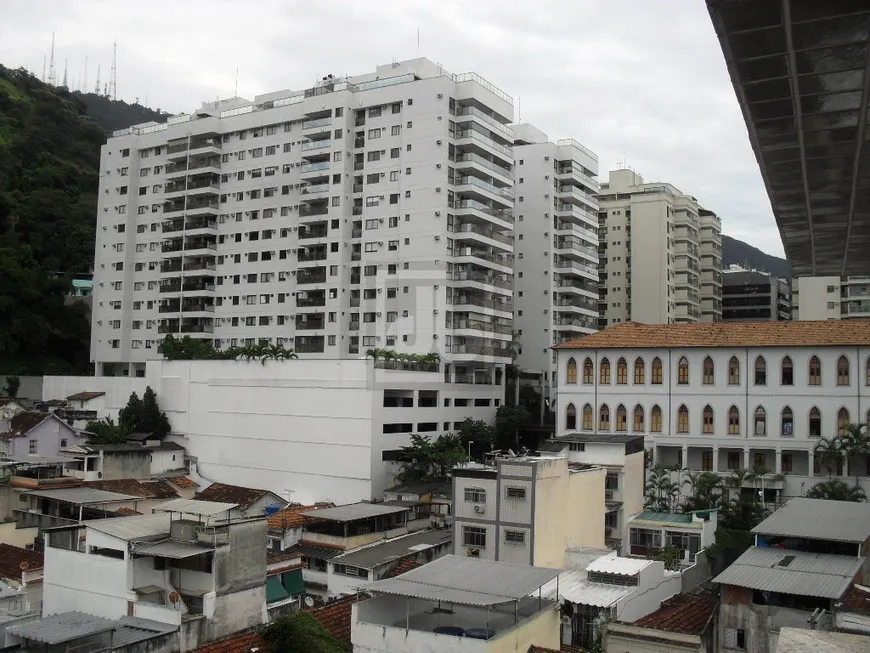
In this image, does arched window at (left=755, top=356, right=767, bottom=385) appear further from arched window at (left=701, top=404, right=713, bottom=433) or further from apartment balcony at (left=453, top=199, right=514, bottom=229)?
apartment balcony at (left=453, top=199, right=514, bottom=229)

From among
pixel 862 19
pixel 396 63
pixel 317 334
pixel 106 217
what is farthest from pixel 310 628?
pixel 106 217

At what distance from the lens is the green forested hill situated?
6962cm

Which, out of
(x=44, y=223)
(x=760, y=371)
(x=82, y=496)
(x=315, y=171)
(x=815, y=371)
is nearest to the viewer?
(x=82, y=496)

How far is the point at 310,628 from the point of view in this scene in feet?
62.6

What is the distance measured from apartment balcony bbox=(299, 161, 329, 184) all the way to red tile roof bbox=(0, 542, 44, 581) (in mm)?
38025

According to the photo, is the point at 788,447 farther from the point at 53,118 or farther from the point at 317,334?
the point at 53,118

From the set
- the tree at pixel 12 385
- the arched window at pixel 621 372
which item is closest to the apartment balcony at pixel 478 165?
the arched window at pixel 621 372

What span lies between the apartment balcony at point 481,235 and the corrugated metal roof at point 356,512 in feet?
85.0

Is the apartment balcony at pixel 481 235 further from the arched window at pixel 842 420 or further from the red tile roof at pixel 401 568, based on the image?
the red tile roof at pixel 401 568

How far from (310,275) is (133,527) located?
133ft

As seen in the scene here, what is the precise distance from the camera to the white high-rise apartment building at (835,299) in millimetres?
78938

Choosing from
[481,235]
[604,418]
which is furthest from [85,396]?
[604,418]

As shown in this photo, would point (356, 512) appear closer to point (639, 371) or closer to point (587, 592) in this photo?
point (587, 592)

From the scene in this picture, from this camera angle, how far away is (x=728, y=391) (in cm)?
4409
